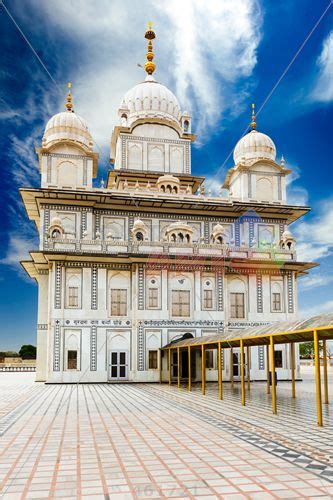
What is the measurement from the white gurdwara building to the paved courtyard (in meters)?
12.0

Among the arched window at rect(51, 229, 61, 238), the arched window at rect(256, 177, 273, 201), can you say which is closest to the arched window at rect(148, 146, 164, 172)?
the arched window at rect(256, 177, 273, 201)

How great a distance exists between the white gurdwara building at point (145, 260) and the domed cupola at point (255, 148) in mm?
90

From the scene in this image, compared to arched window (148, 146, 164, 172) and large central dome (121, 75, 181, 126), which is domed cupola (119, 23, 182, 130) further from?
arched window (148, 146, 164, 172)

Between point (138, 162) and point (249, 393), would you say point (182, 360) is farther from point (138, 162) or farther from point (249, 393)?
point (138, 162)

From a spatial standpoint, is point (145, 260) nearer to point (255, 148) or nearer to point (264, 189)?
point (264, 189)

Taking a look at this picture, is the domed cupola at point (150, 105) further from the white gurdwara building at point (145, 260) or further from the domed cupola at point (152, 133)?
the white gurdwara building at point (145, 260)

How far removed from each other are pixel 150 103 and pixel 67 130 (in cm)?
886

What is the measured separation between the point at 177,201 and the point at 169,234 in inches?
107

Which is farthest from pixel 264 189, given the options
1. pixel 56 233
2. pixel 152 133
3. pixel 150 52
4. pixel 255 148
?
pixel 150 52

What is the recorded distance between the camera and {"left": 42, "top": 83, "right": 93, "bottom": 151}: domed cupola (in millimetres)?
39719

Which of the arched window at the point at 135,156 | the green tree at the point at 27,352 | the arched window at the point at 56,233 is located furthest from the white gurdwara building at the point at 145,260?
the green tree at the point at 27,352

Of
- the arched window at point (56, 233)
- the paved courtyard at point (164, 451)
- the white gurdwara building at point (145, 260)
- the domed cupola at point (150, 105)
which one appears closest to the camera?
the paved courtyard at point (164, 451)

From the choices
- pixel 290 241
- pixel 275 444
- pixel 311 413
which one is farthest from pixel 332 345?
pixel 275 444

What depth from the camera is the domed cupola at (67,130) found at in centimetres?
3972
